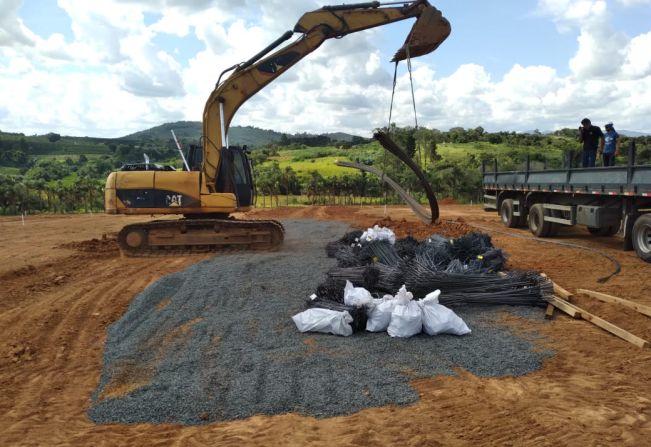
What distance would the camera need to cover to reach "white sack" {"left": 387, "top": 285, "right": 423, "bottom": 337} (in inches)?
225

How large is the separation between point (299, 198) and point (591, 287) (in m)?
31.0

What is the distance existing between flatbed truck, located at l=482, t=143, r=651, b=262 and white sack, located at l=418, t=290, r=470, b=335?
6.51 m

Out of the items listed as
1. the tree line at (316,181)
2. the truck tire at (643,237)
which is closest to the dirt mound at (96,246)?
the tree line at (316,181)

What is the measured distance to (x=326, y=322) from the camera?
5906 millimetres

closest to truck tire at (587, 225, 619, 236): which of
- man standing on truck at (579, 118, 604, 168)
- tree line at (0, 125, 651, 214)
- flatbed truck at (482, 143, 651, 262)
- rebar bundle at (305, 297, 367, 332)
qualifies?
flatbed truck at (482, 143, 651, 262)

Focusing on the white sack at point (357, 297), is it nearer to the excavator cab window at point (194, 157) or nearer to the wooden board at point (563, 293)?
the wooden board at point (563, 293)

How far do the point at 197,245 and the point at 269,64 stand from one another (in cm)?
499

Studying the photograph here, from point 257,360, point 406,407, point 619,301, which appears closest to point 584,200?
point 619,301

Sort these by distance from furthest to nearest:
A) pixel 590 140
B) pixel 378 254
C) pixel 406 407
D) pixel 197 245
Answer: pixel 590 140 < pixel 197 245 < pixel 378 254 < pixel 406 407

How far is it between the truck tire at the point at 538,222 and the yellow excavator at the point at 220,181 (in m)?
6.86

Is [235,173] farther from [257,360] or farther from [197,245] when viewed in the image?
[257,360]

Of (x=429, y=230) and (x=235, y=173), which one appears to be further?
(x=429, y=230)

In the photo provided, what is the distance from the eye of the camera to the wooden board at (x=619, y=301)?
644cm

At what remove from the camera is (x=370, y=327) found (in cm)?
591
